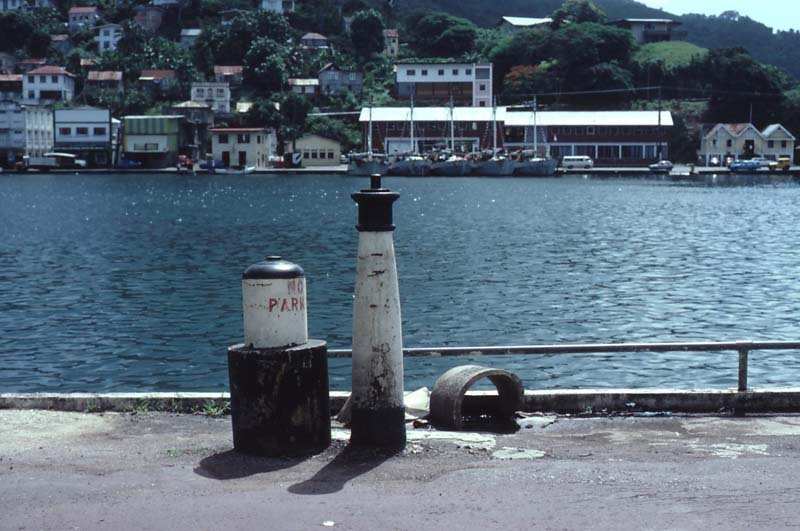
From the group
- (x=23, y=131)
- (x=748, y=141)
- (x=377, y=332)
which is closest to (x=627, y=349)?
(x=377, y=332)

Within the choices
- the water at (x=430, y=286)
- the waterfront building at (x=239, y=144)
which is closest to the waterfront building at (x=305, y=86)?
the waterfront building at (x=239, y=144)

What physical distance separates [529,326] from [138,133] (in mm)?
129400

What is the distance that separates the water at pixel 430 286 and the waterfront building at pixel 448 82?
90421 millimetres

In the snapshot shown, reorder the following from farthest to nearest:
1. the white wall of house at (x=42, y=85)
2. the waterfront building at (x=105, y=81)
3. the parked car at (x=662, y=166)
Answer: the waterfront building at (x=105, y=81) < the white wall of house at (x=42, y=85) < the parked car at (x=662, y=166)

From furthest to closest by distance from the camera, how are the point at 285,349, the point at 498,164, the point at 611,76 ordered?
the point at 611,76 < the point at 498,164 < the point at 285,349

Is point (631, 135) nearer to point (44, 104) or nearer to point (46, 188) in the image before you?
point (46, 188)

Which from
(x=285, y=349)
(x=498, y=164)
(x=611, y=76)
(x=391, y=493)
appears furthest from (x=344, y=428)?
(x=611, y=76)

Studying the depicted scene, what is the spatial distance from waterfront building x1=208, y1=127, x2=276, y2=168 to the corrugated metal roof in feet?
49.7

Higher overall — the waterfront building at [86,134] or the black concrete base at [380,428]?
the waterfront building at [86,134]

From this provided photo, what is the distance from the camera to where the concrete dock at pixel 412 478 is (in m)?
5.82

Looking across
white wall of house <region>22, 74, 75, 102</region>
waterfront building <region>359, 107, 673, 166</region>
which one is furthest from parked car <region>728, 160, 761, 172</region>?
white wall of house <region>22, 74, 75, 102</region>

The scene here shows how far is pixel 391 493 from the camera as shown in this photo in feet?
20.7

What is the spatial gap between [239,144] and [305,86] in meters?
28.5

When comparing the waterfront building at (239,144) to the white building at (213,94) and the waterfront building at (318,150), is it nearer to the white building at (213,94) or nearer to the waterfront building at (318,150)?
the waterfront building at (318,150)
